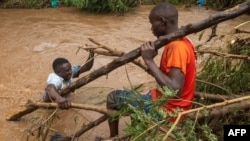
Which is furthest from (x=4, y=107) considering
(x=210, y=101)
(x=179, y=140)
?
(x=179, y=140)

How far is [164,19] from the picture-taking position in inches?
111

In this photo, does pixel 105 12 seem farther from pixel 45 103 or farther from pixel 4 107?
pixel 45 103

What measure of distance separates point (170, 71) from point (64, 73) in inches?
71.5

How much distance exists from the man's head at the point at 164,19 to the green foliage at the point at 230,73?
1.10 m

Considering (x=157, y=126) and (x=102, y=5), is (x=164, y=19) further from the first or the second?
(x=102, y=5)

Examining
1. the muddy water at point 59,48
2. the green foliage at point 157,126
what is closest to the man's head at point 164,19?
the green foliage at point 157,126

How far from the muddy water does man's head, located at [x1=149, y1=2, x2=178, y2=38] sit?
1065 millimetres

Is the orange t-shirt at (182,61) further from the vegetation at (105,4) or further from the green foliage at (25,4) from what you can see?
the green foliage at (25,4)

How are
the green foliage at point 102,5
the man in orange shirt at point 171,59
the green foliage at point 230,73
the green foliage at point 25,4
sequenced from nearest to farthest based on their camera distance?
the man in orange shirt at point 171,59 → the green foliage at point 230,73 → the green foliage at point 102,5 → the green foliage at point 25,4

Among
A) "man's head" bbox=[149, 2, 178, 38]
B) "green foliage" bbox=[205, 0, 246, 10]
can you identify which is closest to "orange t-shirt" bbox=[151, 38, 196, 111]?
"man's head" bbox=[149, 2, 178, 38]

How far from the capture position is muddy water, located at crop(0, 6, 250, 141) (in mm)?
4285

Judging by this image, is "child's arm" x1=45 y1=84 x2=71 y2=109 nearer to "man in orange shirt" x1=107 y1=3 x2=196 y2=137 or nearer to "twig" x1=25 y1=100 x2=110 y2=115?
"twig" x1=25 y1=100 x2=110 y2=115

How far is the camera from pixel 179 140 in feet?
7.79

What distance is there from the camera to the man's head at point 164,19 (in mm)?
2818
